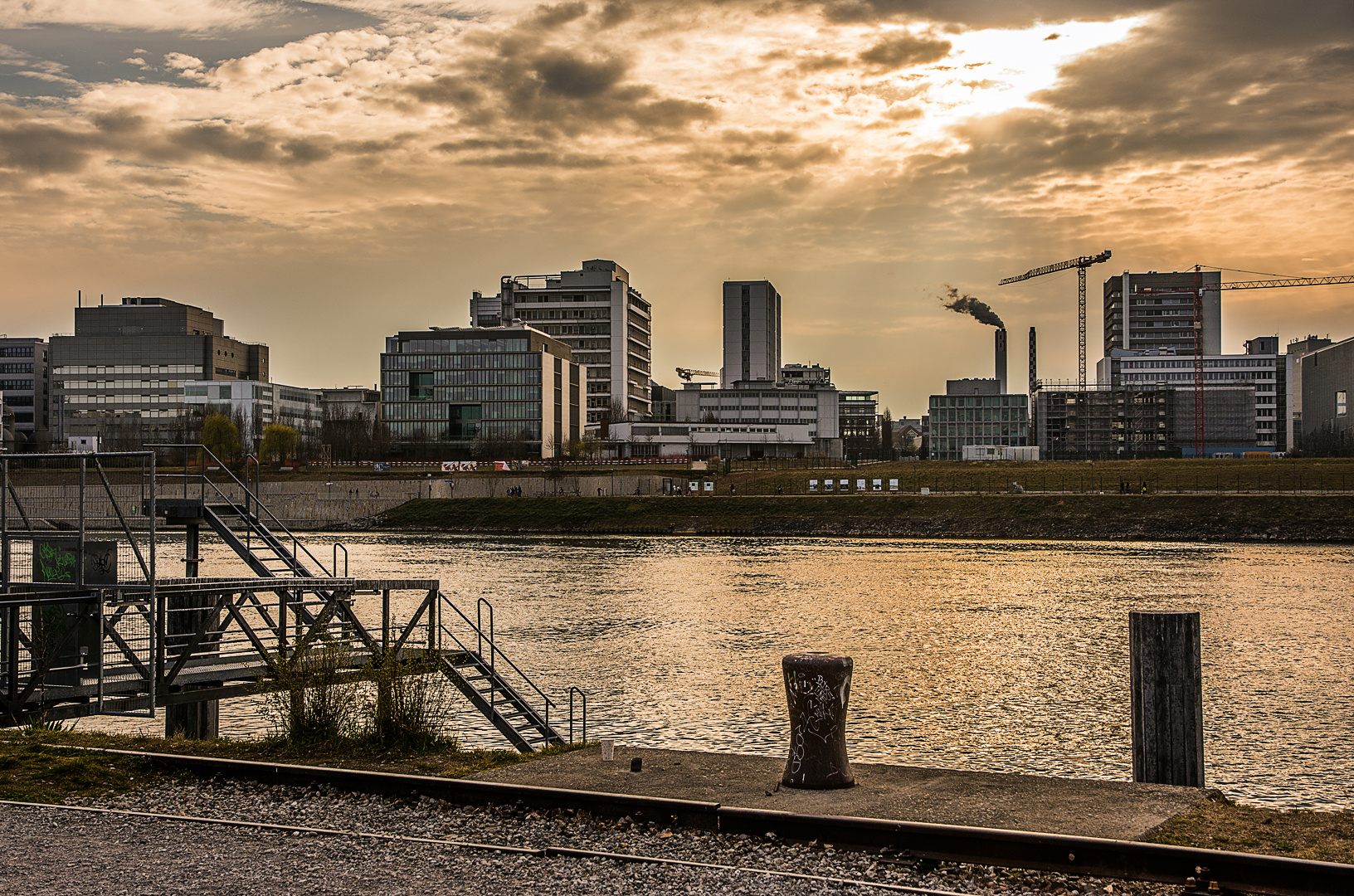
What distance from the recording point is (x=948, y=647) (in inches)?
1442

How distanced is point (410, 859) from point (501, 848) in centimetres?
87

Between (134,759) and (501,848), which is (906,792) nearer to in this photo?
(501,848)

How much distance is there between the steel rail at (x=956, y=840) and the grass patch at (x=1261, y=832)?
62 centimetres

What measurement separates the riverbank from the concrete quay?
282 feet

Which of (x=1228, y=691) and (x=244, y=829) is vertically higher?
(x=244, y=829)

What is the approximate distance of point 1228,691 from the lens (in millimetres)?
28219

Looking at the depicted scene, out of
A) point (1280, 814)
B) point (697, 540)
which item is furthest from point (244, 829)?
point (697, 540)

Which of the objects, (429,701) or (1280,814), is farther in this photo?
(429,701)

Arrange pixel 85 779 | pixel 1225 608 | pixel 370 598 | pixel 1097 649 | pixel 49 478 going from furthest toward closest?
pixel 370 598, pixel 1225 608, pixel 1097 649, pixel 49 478, pixel 85 779

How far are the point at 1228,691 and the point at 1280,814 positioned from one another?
17.4m

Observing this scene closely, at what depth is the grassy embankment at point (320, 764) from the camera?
1096 centimetres

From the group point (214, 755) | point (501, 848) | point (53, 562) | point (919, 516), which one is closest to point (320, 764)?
point (214, 755)

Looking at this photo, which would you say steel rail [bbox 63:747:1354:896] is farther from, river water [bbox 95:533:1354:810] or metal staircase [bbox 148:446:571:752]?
river water [bbox 95:533:1354:810]

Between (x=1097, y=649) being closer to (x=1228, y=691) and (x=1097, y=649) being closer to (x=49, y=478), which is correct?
(x=1228, y=691)
